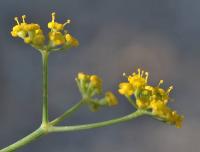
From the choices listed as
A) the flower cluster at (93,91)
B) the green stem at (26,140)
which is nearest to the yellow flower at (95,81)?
the flower cluster at (93,91)

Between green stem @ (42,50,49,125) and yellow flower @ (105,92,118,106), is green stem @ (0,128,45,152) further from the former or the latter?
yellow flower @ (105,92,118,106)

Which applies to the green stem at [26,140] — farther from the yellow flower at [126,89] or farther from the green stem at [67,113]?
the yellow flower at [126,89]

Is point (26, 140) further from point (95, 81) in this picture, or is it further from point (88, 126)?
point (95, 81)

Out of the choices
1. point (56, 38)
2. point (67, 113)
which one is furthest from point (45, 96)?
point (56, 38)

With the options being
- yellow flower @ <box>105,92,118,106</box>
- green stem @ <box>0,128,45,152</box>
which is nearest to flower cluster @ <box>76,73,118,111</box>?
yellow flower @ <box>105,92,118,106</box>

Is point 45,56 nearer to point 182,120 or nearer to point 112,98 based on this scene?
point 112,98

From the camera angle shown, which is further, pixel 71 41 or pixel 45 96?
pixel 71 41
